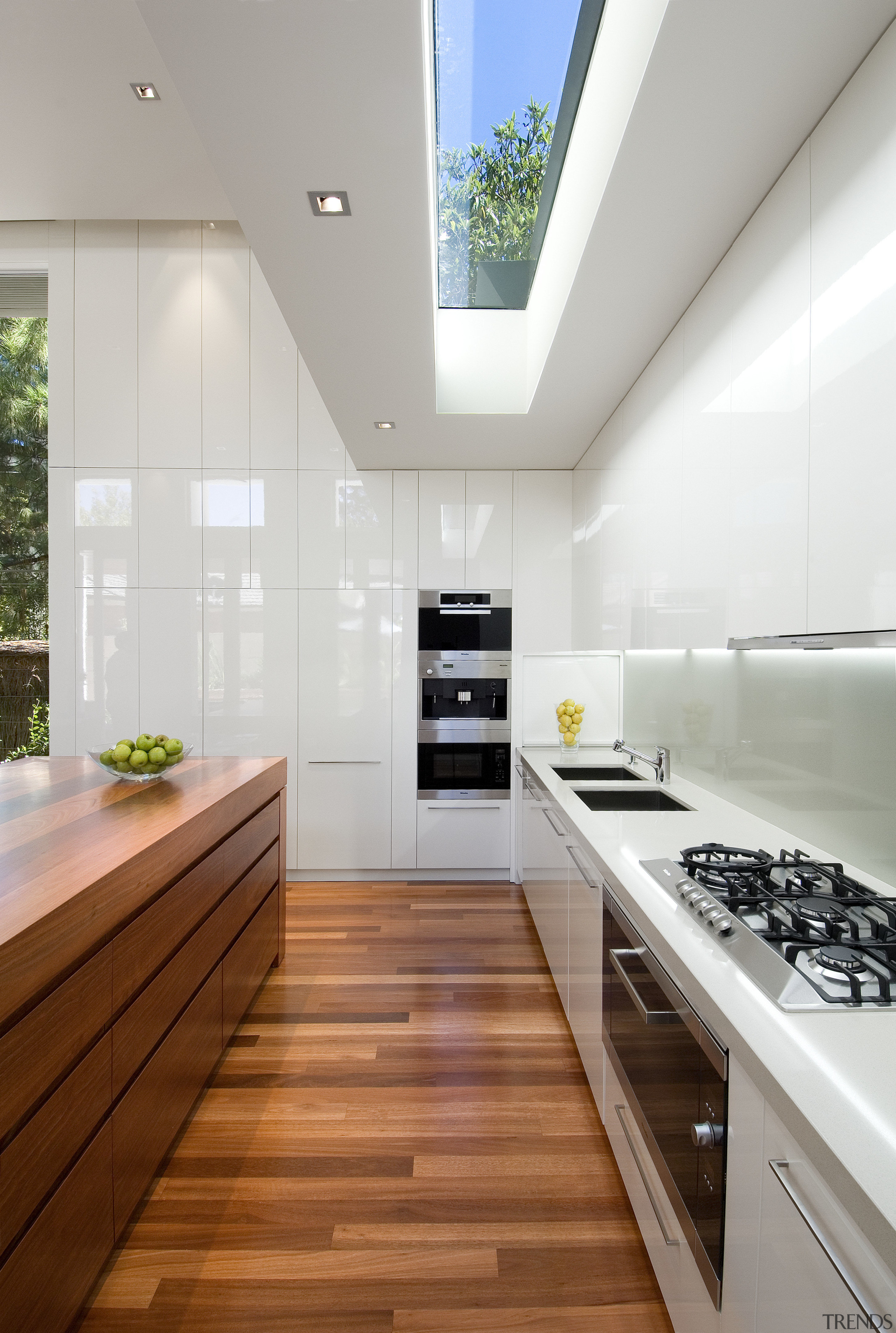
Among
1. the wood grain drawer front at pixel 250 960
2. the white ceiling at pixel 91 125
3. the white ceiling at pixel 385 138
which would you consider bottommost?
the wood grain drawer front at pixel 250 960

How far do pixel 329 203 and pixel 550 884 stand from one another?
2.39 meters

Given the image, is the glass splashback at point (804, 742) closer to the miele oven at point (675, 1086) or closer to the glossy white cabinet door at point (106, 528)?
the miele oven at point (675, 1086)

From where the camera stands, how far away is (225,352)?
4254mm

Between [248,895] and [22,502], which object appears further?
[22,502]

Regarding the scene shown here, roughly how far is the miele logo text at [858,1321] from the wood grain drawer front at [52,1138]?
1.19 meters

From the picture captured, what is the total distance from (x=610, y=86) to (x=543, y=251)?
3.48 feet

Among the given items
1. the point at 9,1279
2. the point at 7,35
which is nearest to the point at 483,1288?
the point at 9,1279

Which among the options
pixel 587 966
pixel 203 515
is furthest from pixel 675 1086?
pixel 203 515

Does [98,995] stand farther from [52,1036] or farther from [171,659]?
[171,659]

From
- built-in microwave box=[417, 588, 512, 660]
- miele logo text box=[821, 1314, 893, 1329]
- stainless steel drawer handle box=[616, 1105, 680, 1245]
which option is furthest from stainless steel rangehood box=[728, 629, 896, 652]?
built-in microwave box=[417, 588, 512, 660]

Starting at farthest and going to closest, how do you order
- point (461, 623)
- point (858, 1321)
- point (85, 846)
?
point (461, 623) < point (85, 846) < point (858, 1321)

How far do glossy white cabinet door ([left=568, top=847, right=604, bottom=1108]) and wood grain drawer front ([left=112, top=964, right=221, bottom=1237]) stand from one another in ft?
3.82

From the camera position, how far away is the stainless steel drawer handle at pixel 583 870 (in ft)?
6.67

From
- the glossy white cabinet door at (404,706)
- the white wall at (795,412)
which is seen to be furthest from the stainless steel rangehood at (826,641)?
the glossy white cabinet door at (404,706)
